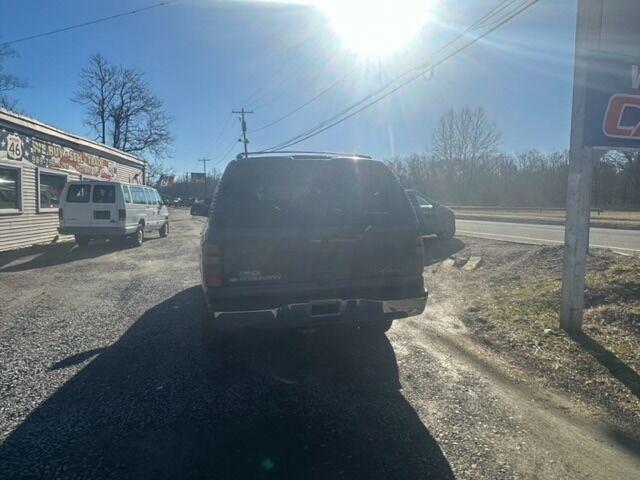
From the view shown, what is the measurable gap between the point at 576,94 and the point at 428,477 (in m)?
4.21

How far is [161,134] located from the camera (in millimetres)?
50375

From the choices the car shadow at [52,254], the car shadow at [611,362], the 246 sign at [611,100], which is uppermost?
the 246 sign at [611,100]

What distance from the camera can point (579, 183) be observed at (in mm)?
4746

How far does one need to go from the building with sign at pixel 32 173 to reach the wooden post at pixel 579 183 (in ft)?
47.1

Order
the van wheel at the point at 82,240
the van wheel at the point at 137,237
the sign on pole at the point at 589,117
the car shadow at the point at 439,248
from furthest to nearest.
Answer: the van wheel at the point at 137,237
the van wheel at the point at 82,240
the car shadow at the point at 439,248
the sign on pole at the point at 589,117

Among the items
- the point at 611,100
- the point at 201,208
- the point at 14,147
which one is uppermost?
the point at 14,147

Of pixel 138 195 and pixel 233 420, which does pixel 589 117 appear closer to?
pixel 233 420

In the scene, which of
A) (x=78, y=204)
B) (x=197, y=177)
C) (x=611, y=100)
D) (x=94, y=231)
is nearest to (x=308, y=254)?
(x=611, y=100)

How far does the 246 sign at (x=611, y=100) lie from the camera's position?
466cm

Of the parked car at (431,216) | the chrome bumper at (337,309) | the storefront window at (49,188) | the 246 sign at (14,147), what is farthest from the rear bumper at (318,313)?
the storefront window at (49,188)

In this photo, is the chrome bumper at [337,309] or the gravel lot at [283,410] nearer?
the gravel lot at [283,410]

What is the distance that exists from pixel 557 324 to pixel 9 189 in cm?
1489

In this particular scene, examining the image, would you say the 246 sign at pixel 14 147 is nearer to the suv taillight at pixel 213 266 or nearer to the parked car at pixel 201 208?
the parked car at pixel 201 208

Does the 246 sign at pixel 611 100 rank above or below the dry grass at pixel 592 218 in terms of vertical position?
above
